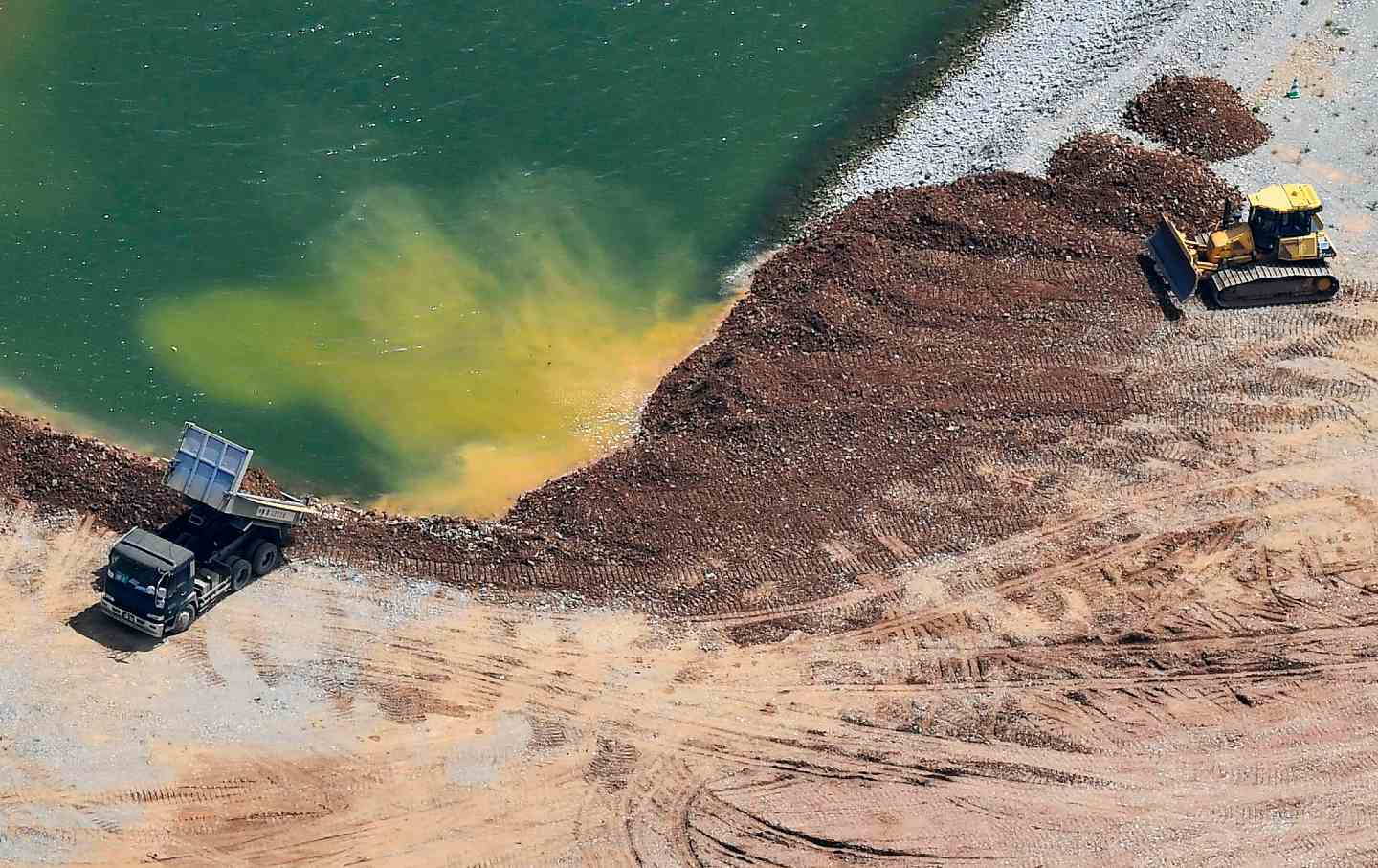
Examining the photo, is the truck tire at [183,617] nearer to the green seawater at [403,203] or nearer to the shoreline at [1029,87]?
the green seawater at [403,203]

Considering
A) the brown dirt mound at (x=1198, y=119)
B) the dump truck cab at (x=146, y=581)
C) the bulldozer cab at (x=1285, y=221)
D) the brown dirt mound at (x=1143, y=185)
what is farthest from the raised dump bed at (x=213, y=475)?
the brown dirt mound at (x=1198, y=119)

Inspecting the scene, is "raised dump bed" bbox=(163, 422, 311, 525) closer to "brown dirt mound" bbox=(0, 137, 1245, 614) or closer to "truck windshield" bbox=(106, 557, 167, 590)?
"truck windshield" bbox=(106, 557, 167, 590)

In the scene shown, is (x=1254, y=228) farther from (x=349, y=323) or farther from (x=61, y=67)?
(x=61, y=67)

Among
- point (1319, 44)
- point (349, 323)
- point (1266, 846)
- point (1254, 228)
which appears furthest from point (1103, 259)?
point (349, 323)

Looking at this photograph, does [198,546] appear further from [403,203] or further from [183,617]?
[403,203]

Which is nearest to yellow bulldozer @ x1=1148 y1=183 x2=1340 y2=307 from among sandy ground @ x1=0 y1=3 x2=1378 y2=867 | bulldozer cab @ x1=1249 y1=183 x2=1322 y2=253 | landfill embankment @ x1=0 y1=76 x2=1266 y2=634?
bulldozer cab @ x1=1249 y1=183 x2=1322 y2=253

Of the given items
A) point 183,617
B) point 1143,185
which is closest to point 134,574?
point 183,617
